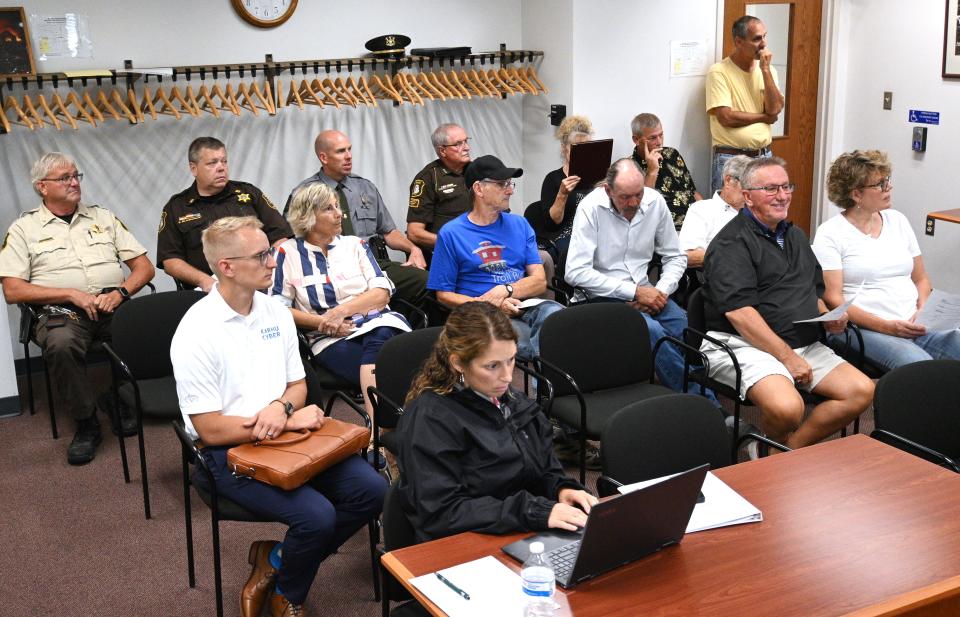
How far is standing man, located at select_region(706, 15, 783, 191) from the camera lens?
6922mm

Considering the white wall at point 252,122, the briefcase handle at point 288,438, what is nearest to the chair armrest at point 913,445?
the briefcase handle at point 288,438

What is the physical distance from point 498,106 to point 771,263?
3.42 meters

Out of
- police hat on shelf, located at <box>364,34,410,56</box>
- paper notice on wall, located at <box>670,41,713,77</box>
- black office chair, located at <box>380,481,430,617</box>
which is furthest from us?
paper notice on wall, located at <box>670,41,713,77</box>

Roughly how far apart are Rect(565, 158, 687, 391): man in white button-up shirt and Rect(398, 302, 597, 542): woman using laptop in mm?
2064

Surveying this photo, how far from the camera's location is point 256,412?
3.32 metres

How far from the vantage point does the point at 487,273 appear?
4758 mm

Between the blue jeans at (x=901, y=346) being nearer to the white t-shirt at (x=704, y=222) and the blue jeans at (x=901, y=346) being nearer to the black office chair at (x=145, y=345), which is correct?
the white t-shirt at (x=704, y=222)

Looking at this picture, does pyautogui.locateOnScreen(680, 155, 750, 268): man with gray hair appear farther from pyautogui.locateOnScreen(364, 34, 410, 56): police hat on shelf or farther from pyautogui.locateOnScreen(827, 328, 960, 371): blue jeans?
pyautogui.locateOnScreen(364, 34, 410, 56): police hat on shelf

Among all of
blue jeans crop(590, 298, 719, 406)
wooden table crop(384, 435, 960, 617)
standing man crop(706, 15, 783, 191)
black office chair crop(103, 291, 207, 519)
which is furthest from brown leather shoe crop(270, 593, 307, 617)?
standing man crop(706, 15, 783, 191)

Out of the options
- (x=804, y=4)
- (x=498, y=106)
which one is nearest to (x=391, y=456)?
(x=498, y=106)

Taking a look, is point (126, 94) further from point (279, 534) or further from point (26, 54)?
point (279, 534)

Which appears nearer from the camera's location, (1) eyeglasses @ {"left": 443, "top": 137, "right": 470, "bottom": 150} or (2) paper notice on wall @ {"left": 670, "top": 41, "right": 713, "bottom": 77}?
(1) eyeglasses @ {"left": 443, "top": 137, "right": 470, "bottom": 150}

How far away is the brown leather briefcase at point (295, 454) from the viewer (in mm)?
3074

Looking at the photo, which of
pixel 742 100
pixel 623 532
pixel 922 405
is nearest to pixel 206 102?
pixel 742 100
